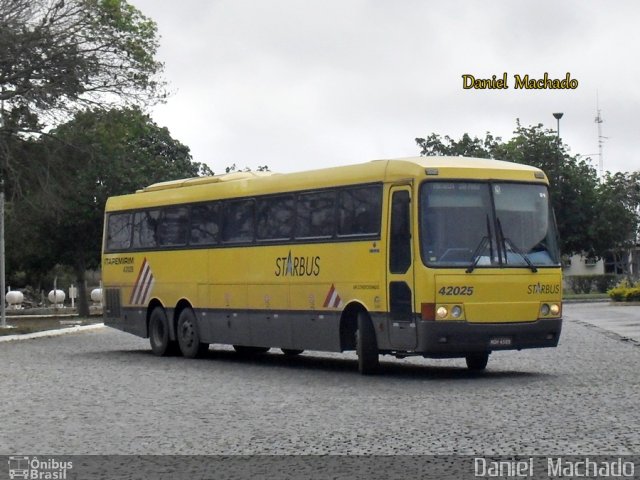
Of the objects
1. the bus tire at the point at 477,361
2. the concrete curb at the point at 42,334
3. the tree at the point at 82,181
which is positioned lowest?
the bus tire at the point at 477,361

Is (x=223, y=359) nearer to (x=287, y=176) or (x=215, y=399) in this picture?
(x=287, y=176)

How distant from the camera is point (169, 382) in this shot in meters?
19.4

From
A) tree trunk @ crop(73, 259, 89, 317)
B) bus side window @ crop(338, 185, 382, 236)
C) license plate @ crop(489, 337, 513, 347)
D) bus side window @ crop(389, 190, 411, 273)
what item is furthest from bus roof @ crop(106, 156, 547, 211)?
tree trunk @ crop(73, 259, 89, 317)

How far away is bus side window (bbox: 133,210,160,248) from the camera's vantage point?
27234mm

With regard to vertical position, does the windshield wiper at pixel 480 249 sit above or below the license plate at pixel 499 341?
above

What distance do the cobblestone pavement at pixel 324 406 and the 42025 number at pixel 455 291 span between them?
119cm

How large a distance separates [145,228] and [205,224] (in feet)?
9.70

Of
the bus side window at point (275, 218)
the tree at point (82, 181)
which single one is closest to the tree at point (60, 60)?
the tree at point (82, 181)

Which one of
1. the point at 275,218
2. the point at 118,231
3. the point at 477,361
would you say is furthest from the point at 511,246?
the point at 118,231

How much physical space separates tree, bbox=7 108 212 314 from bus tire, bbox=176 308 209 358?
571 inches

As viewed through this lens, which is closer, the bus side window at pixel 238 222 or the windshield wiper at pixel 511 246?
the windshield wiper at pixel 511 246

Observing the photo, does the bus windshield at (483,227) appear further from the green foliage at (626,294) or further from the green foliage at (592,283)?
the green foliage at (592,283)

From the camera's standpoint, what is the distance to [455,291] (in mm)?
18672

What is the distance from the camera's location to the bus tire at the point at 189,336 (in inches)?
998
